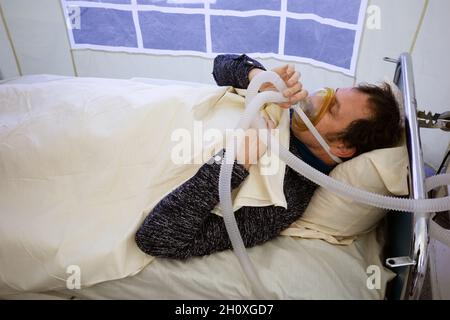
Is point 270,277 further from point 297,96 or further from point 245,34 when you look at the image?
point 245,34

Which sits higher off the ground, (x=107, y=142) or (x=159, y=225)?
(x=107, y=142)

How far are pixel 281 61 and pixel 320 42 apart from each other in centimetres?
22

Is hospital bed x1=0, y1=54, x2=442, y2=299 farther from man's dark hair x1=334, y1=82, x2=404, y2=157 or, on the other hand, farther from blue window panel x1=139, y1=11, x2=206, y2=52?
blue window panel x1=139, y1=11, x2=206, y2=52

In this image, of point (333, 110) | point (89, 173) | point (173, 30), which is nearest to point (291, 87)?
point (333, 110)

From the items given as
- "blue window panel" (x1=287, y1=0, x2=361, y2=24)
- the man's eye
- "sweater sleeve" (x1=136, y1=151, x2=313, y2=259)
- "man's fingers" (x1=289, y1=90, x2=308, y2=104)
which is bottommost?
"sweater sleeve" (x1=136, y1=151, x2=313, y2=259)

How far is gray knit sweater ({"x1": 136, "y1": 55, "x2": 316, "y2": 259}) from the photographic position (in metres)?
0.81

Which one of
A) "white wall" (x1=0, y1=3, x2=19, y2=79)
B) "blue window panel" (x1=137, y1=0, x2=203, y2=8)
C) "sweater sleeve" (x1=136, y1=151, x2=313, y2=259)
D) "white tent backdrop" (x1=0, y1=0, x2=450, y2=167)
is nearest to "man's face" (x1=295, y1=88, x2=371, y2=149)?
"sweater sleeve" (x1=136, y1=151, x2=313, y2=259)

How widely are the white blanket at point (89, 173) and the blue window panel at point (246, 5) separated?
0.74 meters

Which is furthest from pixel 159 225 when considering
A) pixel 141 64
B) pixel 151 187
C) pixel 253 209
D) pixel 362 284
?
pixel 141 64

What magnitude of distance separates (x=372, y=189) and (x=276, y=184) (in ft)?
0.78

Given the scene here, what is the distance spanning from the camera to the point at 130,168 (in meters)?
0.94

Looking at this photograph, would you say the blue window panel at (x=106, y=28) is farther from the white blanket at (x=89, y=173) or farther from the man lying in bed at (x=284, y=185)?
the man lying in bed at (x=284, y=185)

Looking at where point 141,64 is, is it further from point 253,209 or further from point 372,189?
point 372,189

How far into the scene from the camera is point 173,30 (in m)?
1.82
